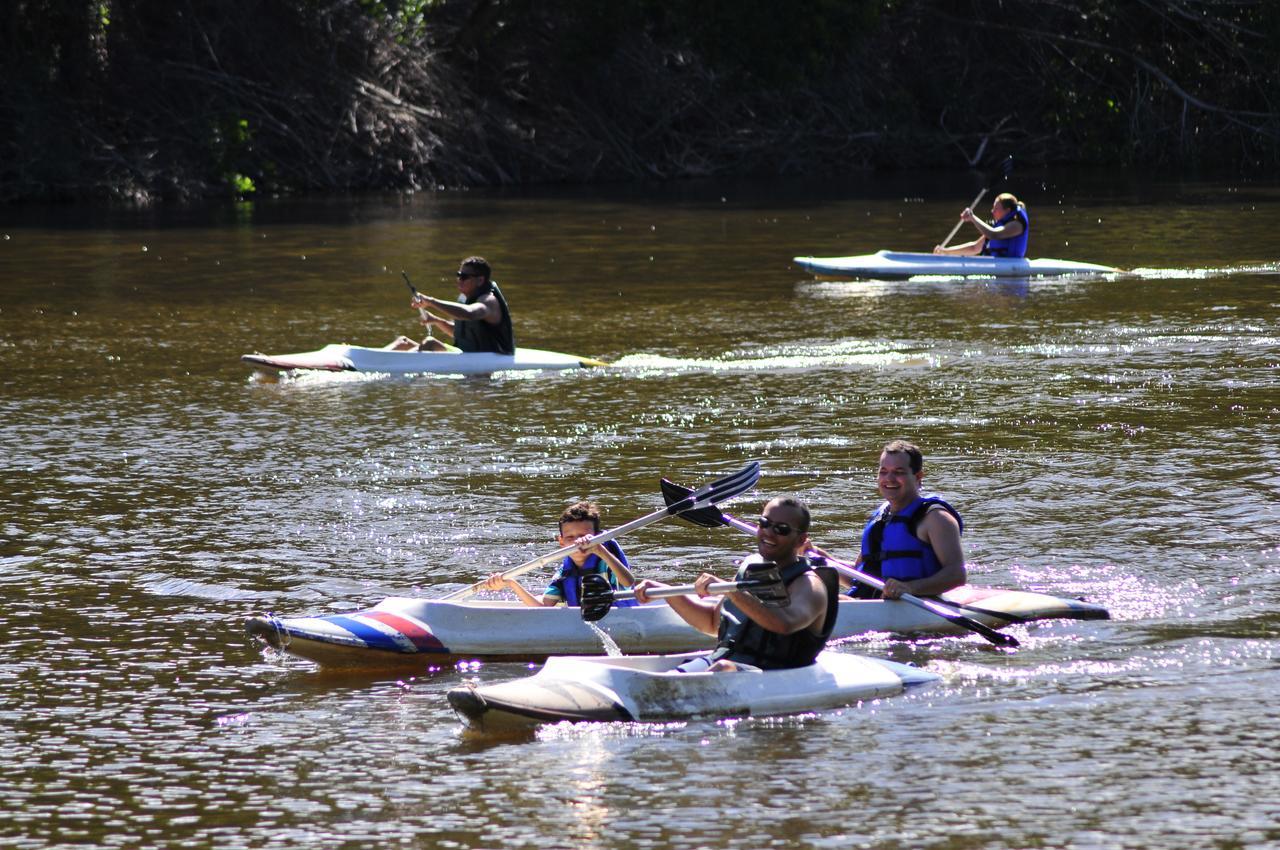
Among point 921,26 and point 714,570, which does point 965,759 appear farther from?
point 921,26

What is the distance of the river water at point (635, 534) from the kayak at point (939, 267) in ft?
1.24

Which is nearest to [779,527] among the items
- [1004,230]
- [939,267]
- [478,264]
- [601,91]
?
[478,264]

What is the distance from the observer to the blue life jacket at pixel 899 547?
913 centimetres

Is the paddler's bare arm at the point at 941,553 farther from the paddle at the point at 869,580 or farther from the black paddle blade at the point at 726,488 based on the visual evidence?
the black paddle blade at the point at 726,488

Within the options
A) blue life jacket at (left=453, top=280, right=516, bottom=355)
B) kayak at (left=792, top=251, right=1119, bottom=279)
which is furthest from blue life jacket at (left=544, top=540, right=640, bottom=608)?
kayak at (left=792, top=251, right=1119, bottom=279)

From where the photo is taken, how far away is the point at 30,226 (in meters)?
30.2

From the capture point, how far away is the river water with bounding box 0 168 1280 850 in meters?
6.69

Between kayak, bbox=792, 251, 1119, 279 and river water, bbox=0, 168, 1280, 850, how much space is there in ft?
1.24

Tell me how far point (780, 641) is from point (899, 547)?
5.11 ft

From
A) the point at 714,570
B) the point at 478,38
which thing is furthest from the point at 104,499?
the point at 478,38

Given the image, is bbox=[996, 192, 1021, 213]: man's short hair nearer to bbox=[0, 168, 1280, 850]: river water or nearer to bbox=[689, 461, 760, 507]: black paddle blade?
bbox=[0, 168, 1280, 850]: river water

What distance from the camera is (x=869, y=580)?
29.2 ft

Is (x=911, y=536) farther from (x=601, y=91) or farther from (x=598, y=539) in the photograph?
(x=601, y=91)

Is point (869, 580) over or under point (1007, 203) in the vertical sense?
under
